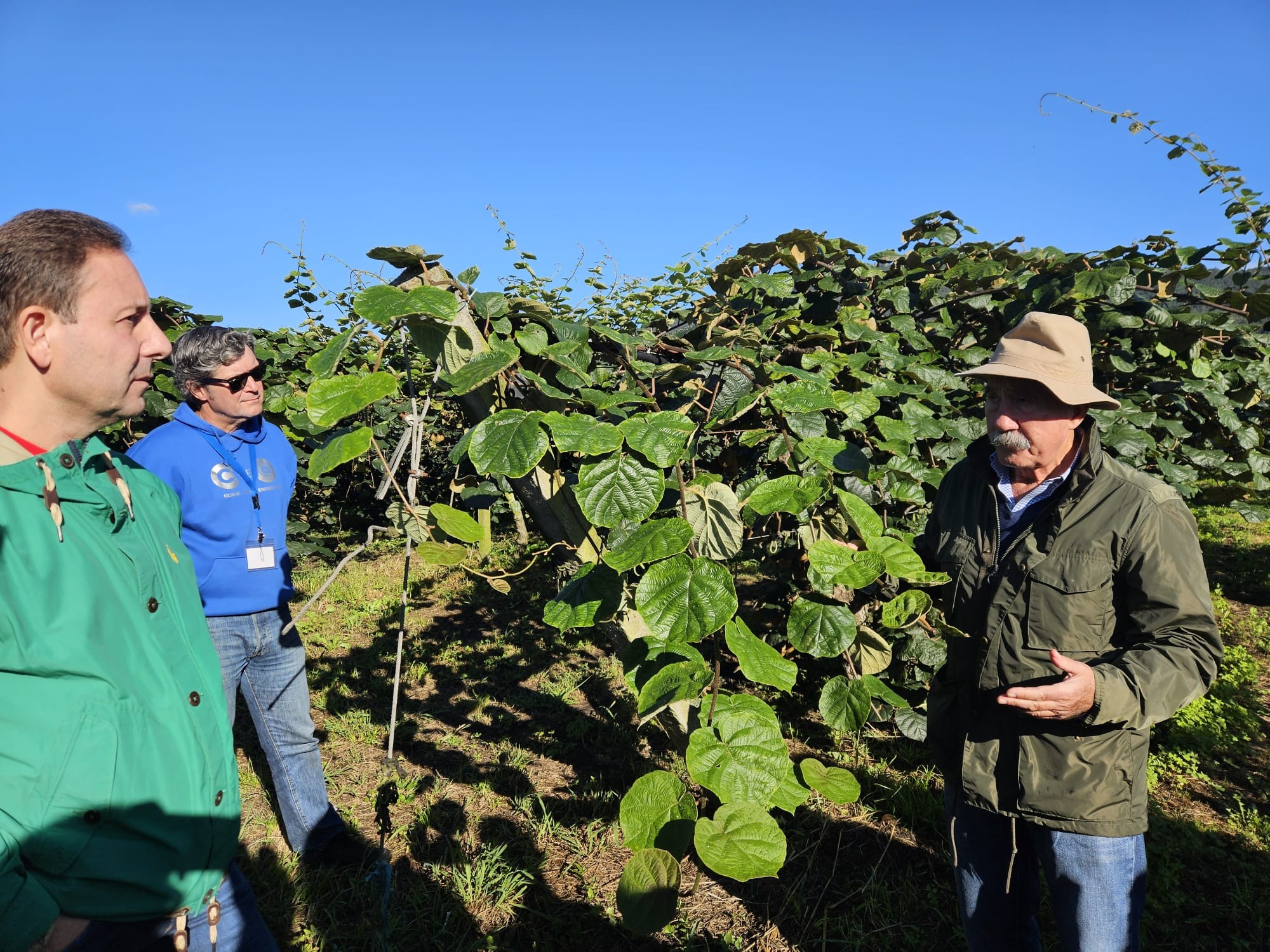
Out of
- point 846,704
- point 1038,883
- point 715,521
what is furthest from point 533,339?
point 1038,883

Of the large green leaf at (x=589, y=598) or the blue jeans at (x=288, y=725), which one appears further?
the blue jeans at (x=288, y=725)

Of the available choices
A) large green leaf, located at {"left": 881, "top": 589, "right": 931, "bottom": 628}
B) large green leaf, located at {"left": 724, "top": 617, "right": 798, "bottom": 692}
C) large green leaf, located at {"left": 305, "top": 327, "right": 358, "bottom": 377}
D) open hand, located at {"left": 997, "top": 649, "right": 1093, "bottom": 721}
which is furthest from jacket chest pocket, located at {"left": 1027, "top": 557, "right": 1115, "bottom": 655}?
large green leaf, located at {"left": 305, "top": 327, "right": 358, "bottom": 377}

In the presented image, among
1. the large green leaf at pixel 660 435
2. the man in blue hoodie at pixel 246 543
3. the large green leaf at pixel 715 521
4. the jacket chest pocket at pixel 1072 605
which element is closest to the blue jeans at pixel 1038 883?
the jacket chest pocket at pixel 1072 605

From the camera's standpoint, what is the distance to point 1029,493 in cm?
171

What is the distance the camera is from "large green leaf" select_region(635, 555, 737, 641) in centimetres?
130

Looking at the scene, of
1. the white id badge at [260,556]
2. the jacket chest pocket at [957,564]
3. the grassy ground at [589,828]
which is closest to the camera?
the jacket chest pocket at [957,564]

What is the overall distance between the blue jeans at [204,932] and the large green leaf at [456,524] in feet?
2.62

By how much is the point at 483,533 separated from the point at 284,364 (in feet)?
15.1

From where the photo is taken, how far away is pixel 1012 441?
1649 millimetres

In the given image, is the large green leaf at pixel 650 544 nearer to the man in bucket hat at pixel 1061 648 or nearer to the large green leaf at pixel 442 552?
the large green leaf at pixel 442 552

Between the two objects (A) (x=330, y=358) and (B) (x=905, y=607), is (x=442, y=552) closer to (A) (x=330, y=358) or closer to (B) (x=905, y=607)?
(A) (x=330, y=358)

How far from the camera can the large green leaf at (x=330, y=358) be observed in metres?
1.46

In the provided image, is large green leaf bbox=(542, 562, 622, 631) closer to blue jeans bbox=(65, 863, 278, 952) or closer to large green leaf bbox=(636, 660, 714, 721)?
large green leaf bbox=(636, 660, 714, 721)

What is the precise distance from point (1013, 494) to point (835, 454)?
0.44 meters
